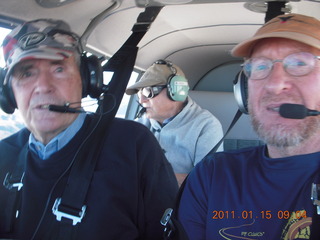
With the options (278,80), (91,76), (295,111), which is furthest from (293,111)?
(91,76)

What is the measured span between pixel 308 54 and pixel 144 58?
1989mm

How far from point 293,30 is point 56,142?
997mm

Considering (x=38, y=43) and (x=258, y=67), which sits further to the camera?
(x=38, y=43)

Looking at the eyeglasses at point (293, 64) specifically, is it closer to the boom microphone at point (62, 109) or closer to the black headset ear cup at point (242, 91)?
the black headset ear cup at point (242, 91)

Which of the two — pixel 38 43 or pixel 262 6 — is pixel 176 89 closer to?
pixel 262 6

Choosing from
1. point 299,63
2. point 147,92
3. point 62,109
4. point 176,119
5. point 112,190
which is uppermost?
point 299,63

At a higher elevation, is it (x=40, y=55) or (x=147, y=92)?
(x=40, y=55)

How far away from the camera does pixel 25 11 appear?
176 centimetres

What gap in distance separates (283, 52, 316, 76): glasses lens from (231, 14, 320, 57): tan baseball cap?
2.0 inches

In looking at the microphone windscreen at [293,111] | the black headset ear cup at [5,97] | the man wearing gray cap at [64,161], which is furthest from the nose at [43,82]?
the microphone windscreen at [293,111]

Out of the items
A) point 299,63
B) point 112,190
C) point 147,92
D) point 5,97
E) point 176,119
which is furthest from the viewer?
point 147,92

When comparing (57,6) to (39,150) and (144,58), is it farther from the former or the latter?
(144,58)

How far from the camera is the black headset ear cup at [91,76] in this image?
153cm

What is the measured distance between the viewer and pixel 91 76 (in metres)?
1.53
